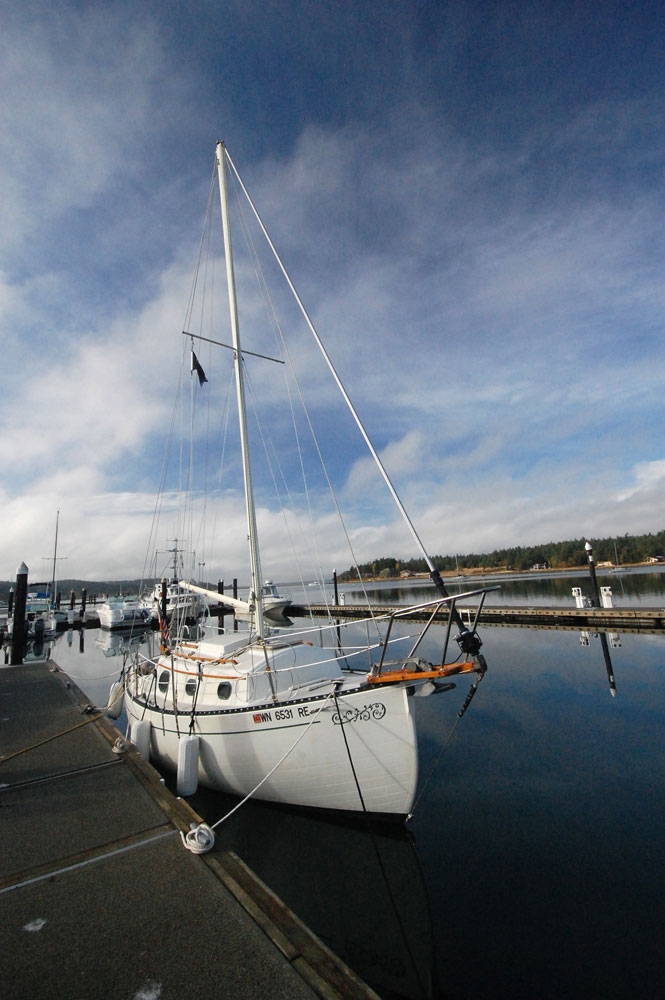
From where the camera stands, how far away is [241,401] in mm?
10586

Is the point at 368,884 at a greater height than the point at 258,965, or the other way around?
the point at 258,965

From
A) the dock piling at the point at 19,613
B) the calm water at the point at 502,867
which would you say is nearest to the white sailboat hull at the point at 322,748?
the calm water at the point at 502,867

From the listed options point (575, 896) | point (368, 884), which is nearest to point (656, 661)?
point (575, 896)

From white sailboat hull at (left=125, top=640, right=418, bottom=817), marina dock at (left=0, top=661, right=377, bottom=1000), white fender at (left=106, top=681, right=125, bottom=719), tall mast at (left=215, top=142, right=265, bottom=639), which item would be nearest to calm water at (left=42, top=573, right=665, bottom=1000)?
white sailboat hull at (left=125, top=640, right=418, bottom=817)

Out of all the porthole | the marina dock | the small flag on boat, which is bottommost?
the marina dock

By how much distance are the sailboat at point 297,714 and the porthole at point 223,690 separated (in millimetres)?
18

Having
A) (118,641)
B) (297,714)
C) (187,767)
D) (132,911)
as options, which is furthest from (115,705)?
(118,641)

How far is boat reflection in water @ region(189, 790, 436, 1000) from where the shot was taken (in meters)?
4.60

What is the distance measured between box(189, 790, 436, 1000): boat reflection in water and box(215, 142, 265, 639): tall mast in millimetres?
3437

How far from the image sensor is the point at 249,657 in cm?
873

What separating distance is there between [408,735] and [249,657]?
3.66 metres

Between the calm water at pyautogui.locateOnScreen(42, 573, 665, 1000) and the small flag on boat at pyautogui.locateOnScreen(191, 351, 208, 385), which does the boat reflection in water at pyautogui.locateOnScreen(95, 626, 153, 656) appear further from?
the calm water at pyautogui.locateOnScreen(42, 573, 665, 1000)

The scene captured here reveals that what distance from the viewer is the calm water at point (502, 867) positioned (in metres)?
4.48

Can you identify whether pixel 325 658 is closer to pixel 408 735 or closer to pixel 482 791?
pixel 408 735
